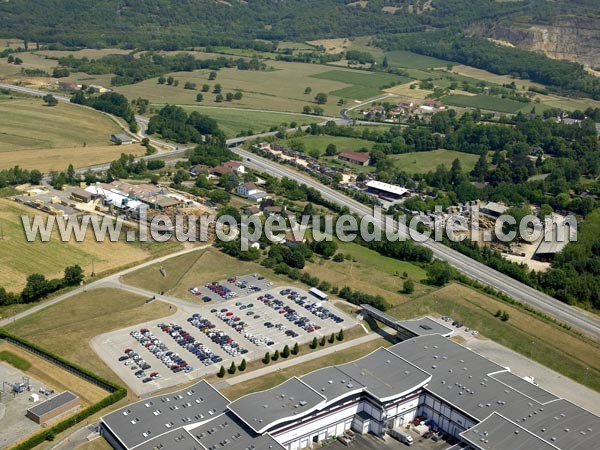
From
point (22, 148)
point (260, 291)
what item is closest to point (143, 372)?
point (260, 291)

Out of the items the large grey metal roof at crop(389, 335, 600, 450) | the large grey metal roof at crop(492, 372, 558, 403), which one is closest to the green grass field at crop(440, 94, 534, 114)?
the large grey metal roof at crop(389, 335, 600, 450)

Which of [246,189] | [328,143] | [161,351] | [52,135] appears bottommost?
[161,351]

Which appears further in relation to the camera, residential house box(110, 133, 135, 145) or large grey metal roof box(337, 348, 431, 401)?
residential house box(110, 133, 135, 145)

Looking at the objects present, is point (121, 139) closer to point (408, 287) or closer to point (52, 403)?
point (408, 287)

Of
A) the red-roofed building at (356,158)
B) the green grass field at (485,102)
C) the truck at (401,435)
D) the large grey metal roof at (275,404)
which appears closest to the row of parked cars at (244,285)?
the large grey metal roof at (275,404)

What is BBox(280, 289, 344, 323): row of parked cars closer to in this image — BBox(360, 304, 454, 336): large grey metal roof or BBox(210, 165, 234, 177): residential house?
BBox(360, 304, 454, 336): large grey metal roof

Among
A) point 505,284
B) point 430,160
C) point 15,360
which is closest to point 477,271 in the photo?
point 505,284

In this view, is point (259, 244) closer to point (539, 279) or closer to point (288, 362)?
point (288, 362)
